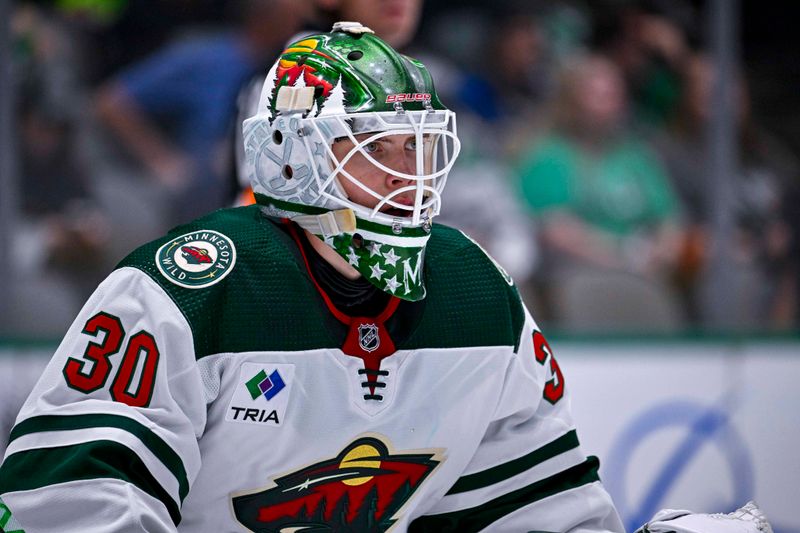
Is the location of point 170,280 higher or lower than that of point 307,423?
A: higher

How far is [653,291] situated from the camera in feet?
15.6

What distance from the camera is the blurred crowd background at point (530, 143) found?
4.60 m

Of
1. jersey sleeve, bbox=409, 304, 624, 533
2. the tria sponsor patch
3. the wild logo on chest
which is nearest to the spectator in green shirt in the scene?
jersey sleeve, bbox=409, 304, 624, 533

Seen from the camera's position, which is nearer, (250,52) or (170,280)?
(170,280)

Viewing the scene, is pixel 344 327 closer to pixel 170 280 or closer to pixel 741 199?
pixel 170 280

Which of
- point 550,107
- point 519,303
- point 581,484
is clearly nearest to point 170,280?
point 519,303

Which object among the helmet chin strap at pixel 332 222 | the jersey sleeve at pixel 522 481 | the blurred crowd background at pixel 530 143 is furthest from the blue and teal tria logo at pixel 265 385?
the blurred crowd background at pixel 530 143

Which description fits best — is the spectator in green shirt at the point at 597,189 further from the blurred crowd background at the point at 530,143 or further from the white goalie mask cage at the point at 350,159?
the white goalie mask cage at the point at 350,159

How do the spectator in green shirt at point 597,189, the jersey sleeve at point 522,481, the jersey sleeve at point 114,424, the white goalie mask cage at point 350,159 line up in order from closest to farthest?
the jersey sleeve at point 114,424
the white goalie mask cage at point 350,159
the jersey sleeve at point 522,481
the spectator in green shirt at point 597,189

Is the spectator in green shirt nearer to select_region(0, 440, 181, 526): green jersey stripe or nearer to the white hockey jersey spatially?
the white hockey jersey

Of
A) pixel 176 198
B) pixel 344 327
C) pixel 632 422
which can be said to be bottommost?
pixel 632 422

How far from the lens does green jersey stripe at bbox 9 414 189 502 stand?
1687mm

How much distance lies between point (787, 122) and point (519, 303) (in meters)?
3.78

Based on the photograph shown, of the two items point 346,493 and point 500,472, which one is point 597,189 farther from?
point 346,493
